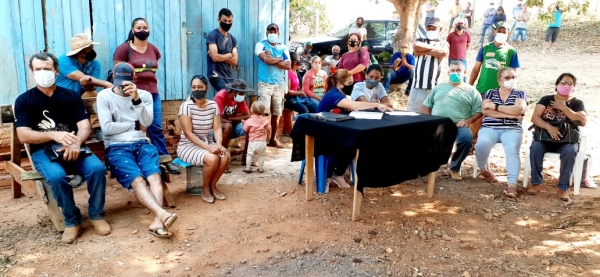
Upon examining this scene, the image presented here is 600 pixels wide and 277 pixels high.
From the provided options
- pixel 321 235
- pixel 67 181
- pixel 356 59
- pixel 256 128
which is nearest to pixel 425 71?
pixel 356 59

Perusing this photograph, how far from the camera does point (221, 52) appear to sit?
6344mm

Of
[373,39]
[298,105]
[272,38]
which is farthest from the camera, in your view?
[373,39]

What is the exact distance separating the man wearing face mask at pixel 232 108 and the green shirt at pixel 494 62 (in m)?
3.30

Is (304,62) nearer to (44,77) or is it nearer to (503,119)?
(503,119)

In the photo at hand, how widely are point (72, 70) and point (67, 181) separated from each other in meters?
1.58

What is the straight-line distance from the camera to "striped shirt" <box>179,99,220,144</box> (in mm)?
4781

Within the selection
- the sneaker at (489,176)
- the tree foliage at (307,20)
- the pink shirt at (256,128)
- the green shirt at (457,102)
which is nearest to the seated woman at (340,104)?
the pink shirt at (256,128)

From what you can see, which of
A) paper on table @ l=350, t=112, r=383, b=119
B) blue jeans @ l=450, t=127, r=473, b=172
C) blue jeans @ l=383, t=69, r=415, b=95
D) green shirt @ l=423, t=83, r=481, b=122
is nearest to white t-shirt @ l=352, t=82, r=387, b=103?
paper on table @ l=350, t=112, r=383, b=119

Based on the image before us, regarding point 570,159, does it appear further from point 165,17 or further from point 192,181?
point 165,17

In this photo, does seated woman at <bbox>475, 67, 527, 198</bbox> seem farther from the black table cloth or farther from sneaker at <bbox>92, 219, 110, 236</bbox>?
sneaker at <bbox>92, 219, 110, 236</bbox>

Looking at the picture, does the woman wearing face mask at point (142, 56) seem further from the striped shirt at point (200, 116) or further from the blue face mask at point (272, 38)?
the blue face mask at point (272, 38)

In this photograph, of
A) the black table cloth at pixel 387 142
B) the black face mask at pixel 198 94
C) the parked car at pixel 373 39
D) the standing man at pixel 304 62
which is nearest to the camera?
the black table cloth at pixel 387 142

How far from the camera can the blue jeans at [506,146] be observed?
17.1 ft

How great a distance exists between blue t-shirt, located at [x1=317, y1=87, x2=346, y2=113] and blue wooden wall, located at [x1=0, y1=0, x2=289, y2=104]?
2.26 metres
